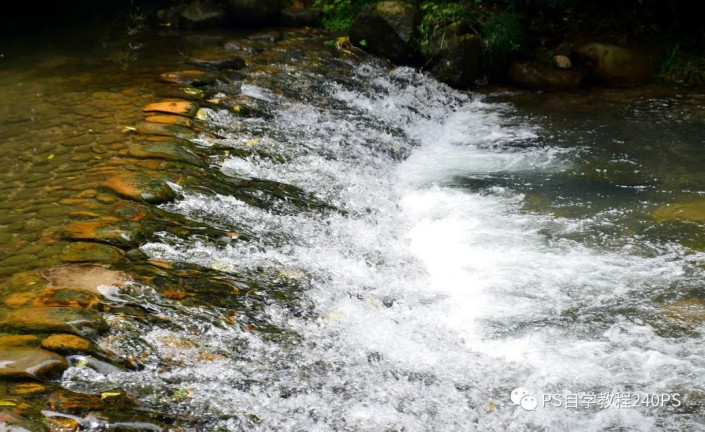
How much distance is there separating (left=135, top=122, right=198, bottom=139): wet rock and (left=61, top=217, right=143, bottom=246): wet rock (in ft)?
4.87

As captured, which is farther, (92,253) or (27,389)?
(92,253)

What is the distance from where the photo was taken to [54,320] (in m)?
2.80

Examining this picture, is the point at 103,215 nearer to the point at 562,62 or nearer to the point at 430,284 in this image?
the point at 430,284

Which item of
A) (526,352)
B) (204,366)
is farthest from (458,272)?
(204,366)

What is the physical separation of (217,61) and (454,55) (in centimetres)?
306

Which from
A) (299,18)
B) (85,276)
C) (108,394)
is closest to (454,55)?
(299,18)


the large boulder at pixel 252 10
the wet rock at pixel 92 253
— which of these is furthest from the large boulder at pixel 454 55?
the wet rock at pixel 92 253

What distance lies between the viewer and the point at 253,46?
8.00 metres

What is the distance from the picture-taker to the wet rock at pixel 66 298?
2943mm

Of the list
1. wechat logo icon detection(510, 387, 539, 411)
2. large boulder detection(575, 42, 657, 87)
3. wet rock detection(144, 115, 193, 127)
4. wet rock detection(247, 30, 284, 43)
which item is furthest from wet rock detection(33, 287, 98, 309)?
large boulder detection(575, 42, 657, 87)

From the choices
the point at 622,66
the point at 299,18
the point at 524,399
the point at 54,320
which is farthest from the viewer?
the point at 299,18

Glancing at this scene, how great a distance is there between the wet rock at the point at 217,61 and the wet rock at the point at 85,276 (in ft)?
14.0

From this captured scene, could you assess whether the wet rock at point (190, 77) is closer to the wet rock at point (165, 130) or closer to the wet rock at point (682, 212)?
the wet rock at point (165, 130)

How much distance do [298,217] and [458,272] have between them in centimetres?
122
